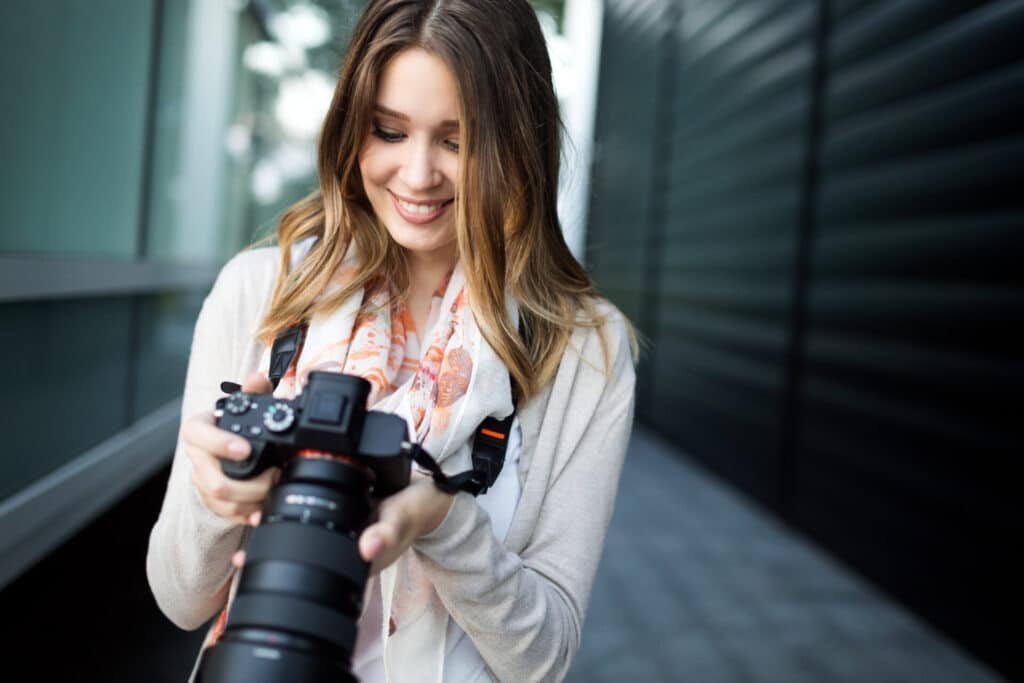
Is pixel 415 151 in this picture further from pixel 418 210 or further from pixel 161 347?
pixel 161 347

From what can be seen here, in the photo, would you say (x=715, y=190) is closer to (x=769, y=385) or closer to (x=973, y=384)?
(x=769, y=385)

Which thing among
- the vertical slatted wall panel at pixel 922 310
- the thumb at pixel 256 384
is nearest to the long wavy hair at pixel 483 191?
the thumb at pixel 256 384

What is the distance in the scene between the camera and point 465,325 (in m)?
1.26

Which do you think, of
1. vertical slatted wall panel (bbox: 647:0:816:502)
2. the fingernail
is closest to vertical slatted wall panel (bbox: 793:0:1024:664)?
vertical slatted wall panel (bbox: 647:0:816:502)

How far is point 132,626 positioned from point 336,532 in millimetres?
1705

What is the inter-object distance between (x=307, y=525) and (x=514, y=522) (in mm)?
452

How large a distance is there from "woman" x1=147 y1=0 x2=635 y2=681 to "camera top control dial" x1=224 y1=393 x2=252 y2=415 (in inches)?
7.8

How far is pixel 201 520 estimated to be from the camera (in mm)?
993

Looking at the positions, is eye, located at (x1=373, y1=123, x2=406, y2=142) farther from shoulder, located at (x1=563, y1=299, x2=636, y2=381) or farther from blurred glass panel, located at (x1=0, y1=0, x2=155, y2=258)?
blurred glass panel, located at (x1=0, y1=0, x2=155, y2=258)

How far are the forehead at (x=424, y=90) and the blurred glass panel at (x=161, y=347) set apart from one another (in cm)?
248

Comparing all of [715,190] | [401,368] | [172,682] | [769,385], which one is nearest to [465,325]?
[401,368]

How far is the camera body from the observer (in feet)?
2.74

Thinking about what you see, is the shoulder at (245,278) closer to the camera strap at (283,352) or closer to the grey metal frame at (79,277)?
the camera strap at (283,352)

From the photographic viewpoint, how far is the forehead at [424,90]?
1177 millimetres
